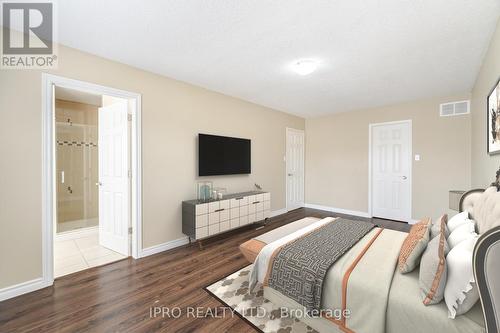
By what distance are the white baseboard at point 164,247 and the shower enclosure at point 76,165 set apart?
1.79m

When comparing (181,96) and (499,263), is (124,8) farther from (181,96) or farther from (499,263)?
(499,263)

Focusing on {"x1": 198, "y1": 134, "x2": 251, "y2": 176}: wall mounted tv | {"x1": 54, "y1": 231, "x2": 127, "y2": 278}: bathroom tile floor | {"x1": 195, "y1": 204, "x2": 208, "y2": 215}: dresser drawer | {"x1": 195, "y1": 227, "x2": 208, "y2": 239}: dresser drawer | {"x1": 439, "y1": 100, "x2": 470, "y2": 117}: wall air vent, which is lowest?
{"x1": 54, "y1": 231, "x2": 127, "y2": 278}: bathroom tile floor

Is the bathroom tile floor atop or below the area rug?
atop

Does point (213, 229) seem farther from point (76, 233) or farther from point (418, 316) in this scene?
point (418, 316)

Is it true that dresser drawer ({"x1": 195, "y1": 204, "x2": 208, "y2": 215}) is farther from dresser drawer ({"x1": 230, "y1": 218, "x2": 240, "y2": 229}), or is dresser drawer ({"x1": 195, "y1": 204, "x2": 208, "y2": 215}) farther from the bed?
the bed

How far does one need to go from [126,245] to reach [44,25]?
8.38 ft

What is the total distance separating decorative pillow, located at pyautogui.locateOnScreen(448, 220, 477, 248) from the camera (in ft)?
4.47

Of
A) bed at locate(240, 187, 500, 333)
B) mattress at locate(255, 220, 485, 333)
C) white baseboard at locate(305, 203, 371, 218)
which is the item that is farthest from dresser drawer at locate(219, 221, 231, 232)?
white baseboard at locate(305, 203, 371, 218)

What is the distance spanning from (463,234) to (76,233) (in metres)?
4.88

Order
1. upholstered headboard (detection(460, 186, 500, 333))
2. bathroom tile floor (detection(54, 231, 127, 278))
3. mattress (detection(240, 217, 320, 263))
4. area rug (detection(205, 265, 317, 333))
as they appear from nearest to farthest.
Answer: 1. upholstered headboard (detection(460, 186, 500, 333))
2. area rug (detection(205, 265, 317, 333))
3. mattress (detection(240, 217, 320, 263))
4. bathroom tile floor (detection(54, 231, 127, 278))

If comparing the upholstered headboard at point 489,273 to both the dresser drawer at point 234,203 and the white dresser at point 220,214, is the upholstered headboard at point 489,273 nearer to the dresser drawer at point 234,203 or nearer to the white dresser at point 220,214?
the white dresser at point 220,214

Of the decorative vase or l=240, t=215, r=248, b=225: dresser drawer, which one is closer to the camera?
the decorative vase

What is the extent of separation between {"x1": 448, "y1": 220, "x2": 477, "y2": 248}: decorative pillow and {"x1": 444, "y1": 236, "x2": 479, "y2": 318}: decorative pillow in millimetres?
262
